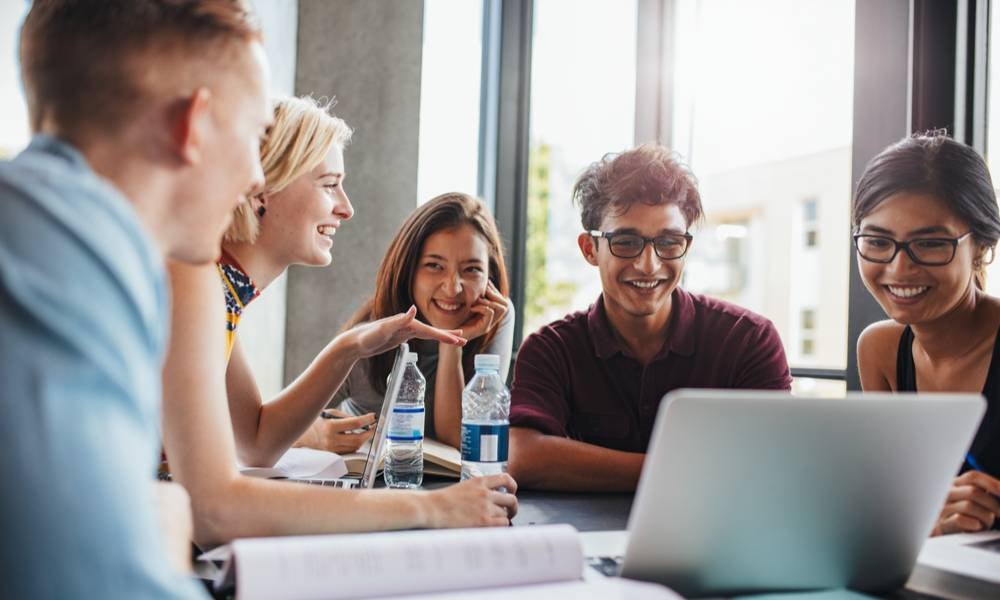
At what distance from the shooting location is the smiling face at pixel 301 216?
1.56 meters

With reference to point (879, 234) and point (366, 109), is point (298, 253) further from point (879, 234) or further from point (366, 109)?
point (366, 109)

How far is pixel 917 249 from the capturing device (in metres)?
1.41

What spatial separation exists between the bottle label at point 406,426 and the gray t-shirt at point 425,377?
2.40 feet

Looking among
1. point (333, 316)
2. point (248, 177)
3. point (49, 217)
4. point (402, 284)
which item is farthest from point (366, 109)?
point (49, 217)

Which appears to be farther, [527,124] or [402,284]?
[527,124]

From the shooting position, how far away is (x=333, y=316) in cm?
346

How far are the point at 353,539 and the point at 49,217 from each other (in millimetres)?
411

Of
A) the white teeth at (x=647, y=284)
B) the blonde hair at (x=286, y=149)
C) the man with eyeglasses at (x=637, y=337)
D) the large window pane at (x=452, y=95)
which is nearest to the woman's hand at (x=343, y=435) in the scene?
the man with eyeglasses at (x=637, y=337)

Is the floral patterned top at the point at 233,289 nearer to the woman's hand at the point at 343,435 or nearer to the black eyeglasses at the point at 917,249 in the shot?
the woman's hand at the point at 343,435

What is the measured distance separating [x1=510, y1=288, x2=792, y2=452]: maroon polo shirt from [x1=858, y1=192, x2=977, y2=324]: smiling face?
31 cm

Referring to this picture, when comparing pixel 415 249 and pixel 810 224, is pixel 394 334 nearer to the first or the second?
pixel 415 249

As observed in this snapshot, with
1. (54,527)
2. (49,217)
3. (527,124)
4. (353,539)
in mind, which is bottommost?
(353,539)

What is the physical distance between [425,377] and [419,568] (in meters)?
1.63

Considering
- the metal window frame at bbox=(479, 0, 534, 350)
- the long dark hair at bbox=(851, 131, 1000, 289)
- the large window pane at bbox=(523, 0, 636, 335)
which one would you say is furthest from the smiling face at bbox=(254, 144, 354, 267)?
the metal window frame at bbox=(479, 0, 534, 350)
